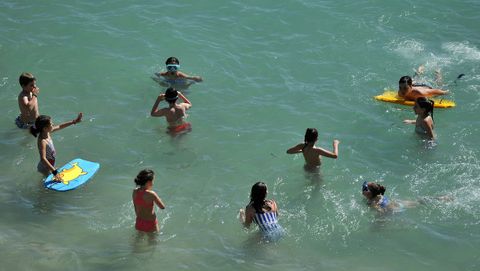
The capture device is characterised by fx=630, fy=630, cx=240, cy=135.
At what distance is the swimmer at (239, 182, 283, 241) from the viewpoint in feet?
32.1

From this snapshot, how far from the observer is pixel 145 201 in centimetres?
965

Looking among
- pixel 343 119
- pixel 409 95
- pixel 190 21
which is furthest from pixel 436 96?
pixel 190 21

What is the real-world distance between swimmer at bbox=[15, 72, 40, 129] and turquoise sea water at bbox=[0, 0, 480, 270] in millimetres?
486

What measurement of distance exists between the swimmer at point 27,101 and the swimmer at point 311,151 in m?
5.15

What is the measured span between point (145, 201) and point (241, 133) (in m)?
4.24

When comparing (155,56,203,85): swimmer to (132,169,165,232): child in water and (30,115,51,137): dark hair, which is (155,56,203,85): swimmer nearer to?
(30,115,51,137): dark hair

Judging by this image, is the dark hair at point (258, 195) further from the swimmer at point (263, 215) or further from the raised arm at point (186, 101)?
the raised arm at point (186, 101)

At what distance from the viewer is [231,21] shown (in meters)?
17.9

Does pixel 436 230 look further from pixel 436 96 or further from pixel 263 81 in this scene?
pixel 263 81

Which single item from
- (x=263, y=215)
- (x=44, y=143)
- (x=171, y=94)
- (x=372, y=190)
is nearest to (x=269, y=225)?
(x=263, y=215)

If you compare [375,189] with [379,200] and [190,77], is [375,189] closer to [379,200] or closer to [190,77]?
[379,200]

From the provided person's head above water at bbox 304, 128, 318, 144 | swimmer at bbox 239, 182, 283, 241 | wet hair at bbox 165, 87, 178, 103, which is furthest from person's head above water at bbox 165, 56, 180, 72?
swimmer at bbox 239, 182, 283, 241

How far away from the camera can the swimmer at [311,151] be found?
11266 mm

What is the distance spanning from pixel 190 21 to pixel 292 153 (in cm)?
747
